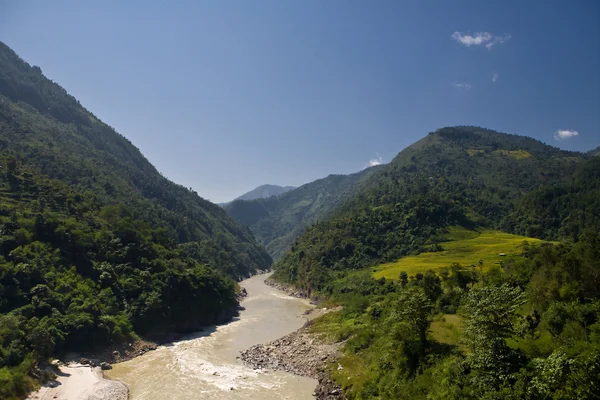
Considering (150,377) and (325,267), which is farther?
(325,267)

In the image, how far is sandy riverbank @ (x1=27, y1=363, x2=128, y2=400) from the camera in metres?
33.5

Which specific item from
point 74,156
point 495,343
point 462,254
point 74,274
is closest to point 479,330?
point 495,343

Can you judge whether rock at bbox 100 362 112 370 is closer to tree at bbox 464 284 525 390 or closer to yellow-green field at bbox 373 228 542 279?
tree at bbox 464 284 525 390

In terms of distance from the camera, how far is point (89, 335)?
46344 millimetres

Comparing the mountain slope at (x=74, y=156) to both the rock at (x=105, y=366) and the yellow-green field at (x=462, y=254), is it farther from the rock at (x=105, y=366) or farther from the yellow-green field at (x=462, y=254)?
the yellow-green field at (x=462, y=254)

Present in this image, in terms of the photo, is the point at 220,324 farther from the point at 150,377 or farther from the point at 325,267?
the point at 325,267

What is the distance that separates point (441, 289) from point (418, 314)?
17.6 metres

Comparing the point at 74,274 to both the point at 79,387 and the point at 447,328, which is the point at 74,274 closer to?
the point at 79,387

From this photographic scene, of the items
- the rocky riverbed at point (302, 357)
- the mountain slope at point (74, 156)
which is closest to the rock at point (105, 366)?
the rocky riverbed at point (302, 357)

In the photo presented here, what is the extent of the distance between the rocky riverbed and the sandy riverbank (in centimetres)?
1569

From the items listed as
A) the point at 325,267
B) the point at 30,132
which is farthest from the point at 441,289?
the point at 30,132

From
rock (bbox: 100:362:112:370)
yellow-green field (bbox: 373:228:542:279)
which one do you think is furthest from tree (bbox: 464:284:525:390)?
yellow-green field (bbox: 373:228:542:279)

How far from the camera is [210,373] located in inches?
1623

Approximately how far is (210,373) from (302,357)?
11.9 meters
